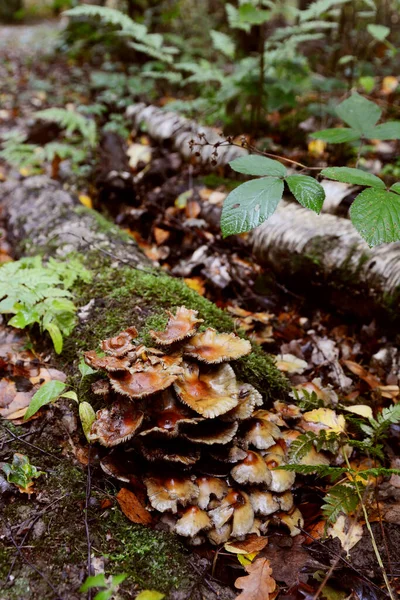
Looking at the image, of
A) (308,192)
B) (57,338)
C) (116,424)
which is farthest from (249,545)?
(308,192)

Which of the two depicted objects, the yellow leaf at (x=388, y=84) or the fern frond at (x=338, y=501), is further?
the yellow leaf at (x=388, y=84)

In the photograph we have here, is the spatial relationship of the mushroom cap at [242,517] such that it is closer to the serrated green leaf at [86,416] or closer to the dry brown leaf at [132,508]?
the dry brown leaf at [132,508]

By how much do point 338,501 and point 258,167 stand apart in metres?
1.97

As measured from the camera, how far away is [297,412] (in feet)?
9.37

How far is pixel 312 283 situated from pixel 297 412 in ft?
5.36

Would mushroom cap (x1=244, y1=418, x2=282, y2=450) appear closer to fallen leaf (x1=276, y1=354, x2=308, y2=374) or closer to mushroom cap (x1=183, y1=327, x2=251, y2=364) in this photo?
mushroom cap (x1=183, y1=327, x2=251, y2=364)

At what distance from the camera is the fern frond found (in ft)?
7.41

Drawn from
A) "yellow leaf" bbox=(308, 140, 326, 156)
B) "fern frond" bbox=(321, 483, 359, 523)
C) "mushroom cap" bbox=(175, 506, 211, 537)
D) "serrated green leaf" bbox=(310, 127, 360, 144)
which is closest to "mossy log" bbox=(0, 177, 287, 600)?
"mushroom cap" bbox=(175, 506, 211, 537)

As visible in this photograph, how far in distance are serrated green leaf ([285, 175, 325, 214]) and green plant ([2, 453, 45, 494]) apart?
6.93 feet

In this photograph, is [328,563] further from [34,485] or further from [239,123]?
[239,123]

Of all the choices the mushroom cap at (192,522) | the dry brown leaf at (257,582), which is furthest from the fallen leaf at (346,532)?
the mushroom cap at (192,522)

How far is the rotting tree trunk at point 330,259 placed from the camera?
3652 mm

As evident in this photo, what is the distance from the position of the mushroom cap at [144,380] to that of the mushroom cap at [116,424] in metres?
0.13

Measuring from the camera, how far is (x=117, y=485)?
2424 mm
